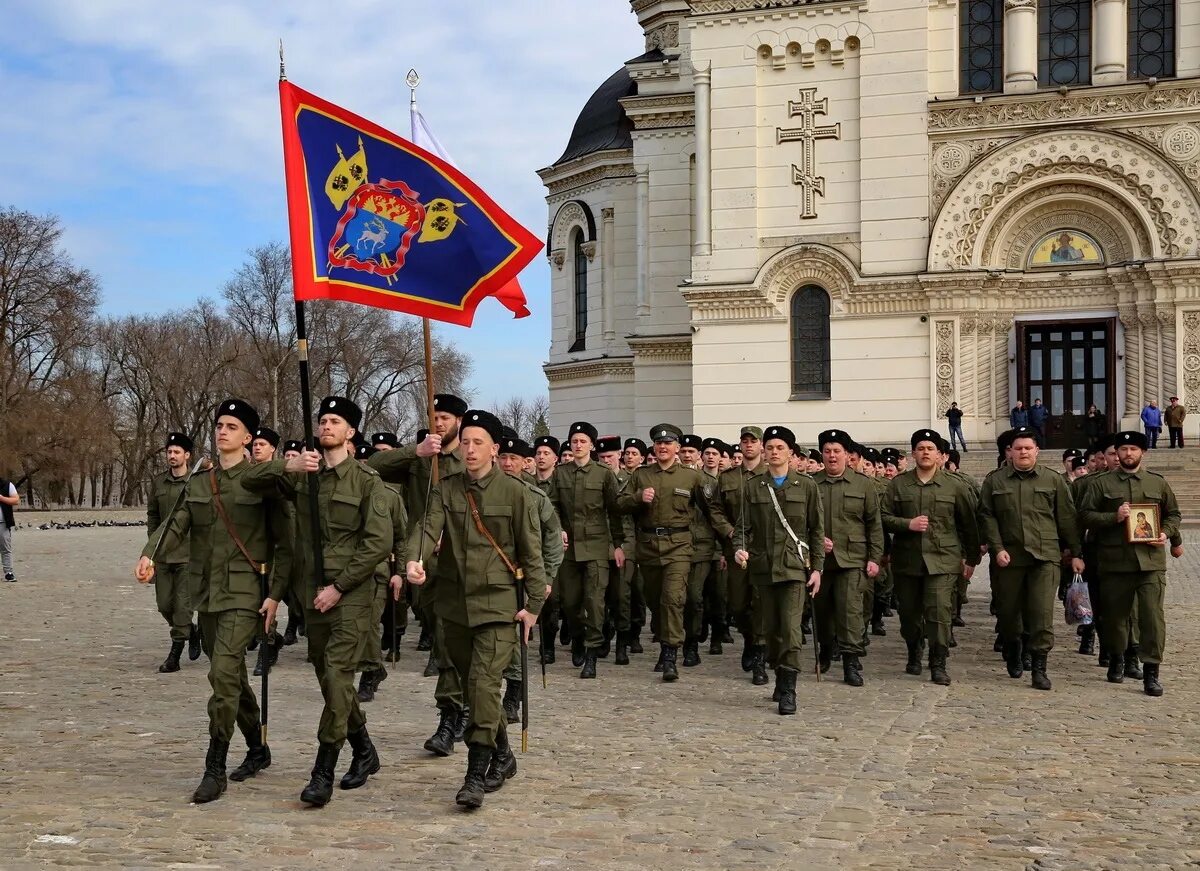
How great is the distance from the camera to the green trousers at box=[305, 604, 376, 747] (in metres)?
7.29

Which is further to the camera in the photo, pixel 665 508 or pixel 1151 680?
pixel 665 508

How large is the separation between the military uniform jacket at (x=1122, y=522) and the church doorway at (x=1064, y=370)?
21652mm

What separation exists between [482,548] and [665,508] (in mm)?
4853

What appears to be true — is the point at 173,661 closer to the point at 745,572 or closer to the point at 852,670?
the point at 745,572

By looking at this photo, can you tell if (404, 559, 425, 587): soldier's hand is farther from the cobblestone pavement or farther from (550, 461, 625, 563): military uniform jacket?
(550, 461, 625, 563): military uniform jacket

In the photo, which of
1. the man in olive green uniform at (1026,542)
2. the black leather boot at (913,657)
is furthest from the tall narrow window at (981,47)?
the black leather boot at (913,657)

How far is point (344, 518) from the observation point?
7590 mm

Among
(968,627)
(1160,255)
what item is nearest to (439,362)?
(1160,255)

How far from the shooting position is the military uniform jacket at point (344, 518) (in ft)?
24.6

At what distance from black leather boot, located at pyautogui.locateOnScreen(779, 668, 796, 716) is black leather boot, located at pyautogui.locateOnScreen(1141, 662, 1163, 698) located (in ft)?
9.86

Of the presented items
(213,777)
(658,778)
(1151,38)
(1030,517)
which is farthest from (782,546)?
(1151,38)

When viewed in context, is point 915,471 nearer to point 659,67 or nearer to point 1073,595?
point 1073,595

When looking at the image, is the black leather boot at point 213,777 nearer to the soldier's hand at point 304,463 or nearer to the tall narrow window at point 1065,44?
the soldier's hand at point 304,463

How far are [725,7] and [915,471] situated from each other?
2413 cm
